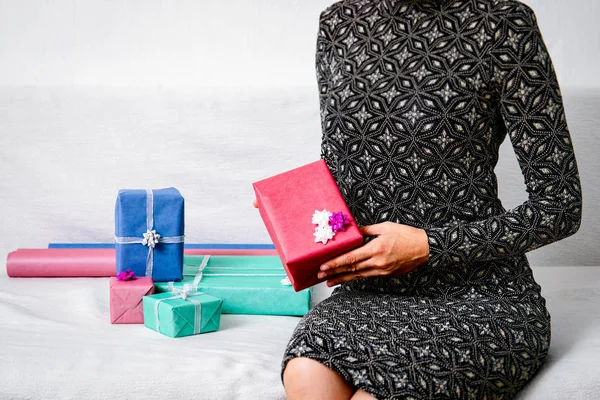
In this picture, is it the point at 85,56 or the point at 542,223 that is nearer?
the point at 542,223

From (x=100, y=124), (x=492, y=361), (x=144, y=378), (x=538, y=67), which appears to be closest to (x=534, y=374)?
(x=492, y=361)

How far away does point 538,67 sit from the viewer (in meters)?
1.18

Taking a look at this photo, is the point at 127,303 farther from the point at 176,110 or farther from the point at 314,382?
the point at 176,110

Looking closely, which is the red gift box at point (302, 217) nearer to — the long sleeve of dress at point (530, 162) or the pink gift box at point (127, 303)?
the long sleeve of dress at point (530, 162)

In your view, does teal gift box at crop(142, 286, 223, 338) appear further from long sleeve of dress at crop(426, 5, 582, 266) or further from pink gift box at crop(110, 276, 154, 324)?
long sleeve of dress at crop(426, 5, 582, 266)

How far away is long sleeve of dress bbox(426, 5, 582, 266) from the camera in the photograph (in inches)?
46.6

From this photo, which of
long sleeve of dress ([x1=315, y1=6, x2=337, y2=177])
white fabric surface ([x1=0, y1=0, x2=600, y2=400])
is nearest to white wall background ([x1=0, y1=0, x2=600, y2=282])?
white fabric surface ([x1=0, y1=0, x2=600, y2=400])

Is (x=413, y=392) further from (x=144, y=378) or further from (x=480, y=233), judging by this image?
(x=144, y=378)

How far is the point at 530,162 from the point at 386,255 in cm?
28

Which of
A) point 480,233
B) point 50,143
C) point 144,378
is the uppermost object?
point 50,143

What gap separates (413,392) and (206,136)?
4.17 feet

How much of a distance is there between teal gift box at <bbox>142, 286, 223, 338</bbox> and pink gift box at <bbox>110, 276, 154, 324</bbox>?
3 centimetres

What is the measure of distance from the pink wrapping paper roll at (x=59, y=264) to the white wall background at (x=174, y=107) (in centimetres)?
24

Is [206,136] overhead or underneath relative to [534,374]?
overhead
